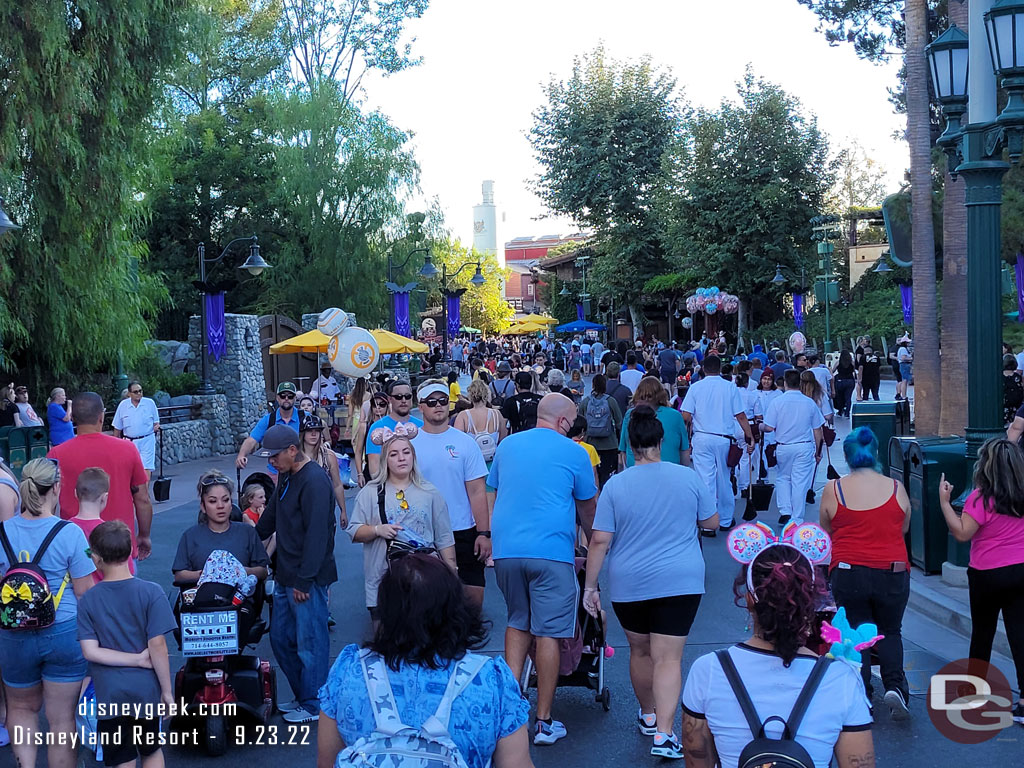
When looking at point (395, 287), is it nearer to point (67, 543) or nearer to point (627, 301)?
point (627, 301)

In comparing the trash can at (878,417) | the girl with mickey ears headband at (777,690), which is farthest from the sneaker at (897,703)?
the trash can at (878,417)

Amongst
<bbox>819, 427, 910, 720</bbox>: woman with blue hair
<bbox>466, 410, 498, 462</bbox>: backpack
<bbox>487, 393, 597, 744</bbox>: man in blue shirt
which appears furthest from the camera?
<bbox>466, 410, 498, 462</bbox>: backpack

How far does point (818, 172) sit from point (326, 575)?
3846cm

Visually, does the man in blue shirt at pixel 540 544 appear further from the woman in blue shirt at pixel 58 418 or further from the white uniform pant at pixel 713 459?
the woman in blue shirt at pixel 58 418

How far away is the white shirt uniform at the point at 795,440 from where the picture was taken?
989cm

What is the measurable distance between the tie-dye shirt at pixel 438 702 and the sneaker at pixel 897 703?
11.5 ft

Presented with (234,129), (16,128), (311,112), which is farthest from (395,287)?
(16,128)

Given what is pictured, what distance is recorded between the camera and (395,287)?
105 feet

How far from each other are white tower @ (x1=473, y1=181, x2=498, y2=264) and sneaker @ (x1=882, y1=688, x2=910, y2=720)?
517 feet

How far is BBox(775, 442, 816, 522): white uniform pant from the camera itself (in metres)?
9.99

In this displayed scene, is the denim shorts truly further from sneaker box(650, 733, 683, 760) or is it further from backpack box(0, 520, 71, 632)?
sneaker box(650, 733, 683, 760)

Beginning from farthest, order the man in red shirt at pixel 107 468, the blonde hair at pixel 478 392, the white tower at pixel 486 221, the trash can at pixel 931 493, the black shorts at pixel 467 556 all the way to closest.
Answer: the white tower at pixel 486 221 < the blonde hair at pixel 478 392 < the trash can at pixel 931 493 < the black shorts at pixel 467 556 < the man in red shirt at pixel 107 468

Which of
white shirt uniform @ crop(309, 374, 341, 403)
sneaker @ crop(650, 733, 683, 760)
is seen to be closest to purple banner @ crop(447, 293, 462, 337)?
white shirt uniform @ crop(309, 374, 341, 403)

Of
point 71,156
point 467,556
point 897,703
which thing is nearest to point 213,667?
point 467,556
